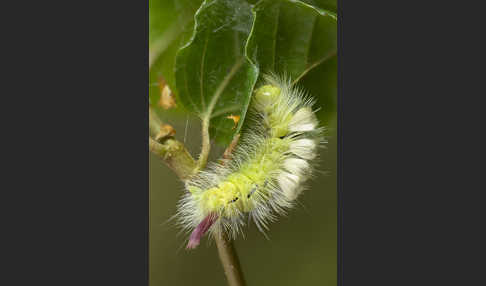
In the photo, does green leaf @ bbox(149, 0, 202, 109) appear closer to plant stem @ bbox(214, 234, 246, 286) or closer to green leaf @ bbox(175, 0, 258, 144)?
green leaf @ bbox(175, 0, 258, 144)

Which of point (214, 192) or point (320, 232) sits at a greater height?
point (214, 192)

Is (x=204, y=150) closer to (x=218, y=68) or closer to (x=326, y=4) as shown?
(x=218, y=68)

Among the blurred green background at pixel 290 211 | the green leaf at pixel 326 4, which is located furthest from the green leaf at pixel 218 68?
the green leaf at pixel 326 4

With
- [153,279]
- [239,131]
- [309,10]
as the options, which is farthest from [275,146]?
[153,279]

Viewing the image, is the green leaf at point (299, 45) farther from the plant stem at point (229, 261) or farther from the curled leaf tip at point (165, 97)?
the plant stem at point (229, 261)

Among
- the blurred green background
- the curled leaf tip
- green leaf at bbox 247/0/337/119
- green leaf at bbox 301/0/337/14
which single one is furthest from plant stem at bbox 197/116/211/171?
green leaf at bbox 301/0/337/14

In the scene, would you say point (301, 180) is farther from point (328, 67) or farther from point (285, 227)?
point (328, 67)
